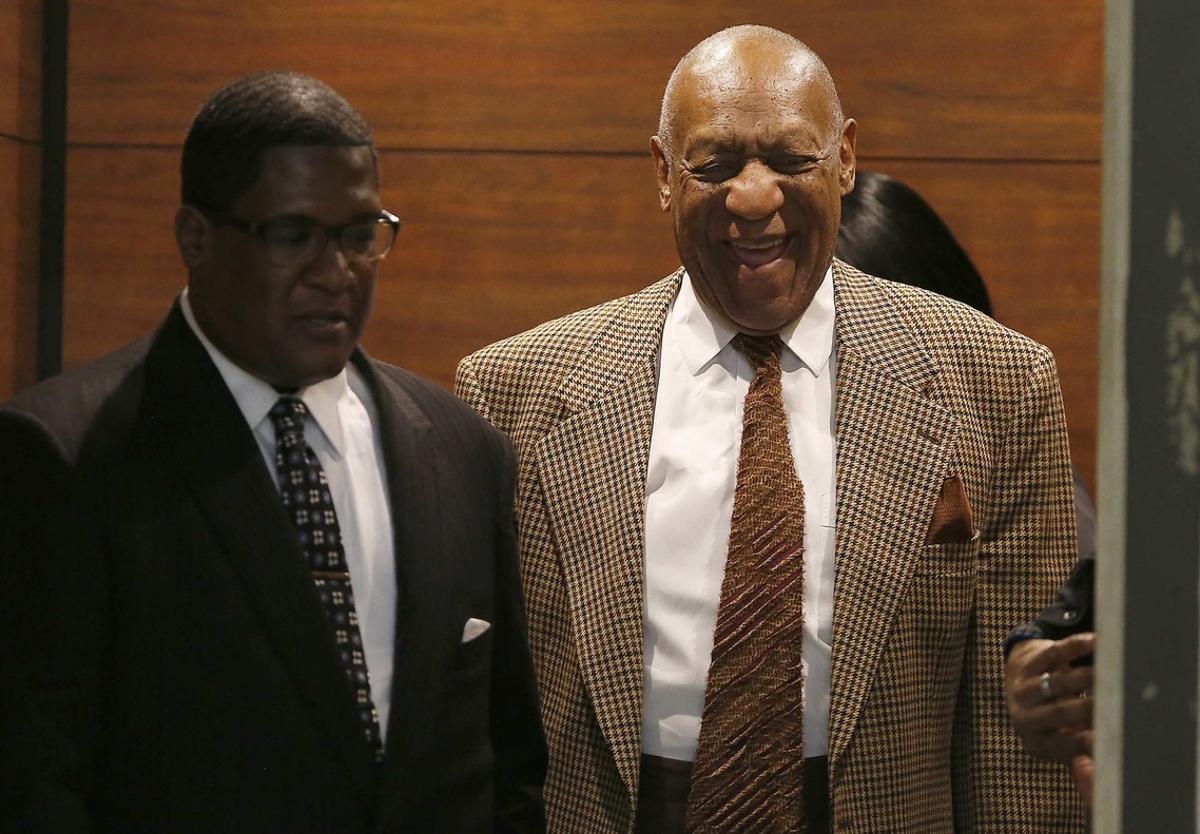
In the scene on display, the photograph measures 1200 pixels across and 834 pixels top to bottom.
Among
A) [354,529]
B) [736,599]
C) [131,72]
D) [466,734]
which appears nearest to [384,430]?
[354,529]

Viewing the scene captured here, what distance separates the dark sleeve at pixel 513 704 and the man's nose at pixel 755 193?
1.69 feet

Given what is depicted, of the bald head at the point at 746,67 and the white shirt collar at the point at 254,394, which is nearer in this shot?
the white shirt collar at the point at 254,394

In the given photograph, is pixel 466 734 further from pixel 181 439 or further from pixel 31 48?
pixel 31 48

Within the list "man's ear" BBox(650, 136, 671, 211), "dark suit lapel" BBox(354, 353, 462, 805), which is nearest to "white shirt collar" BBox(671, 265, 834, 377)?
"man's ear" BBox(650, 136, 671, 211)

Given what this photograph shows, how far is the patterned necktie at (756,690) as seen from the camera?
1926 millimetres

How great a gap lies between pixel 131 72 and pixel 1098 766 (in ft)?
9.77

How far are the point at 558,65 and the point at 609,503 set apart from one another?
149 cm

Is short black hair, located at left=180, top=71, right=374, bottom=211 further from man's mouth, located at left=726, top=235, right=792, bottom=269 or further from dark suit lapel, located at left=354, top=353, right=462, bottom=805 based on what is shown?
man's mouth, located at left=726, top=235, right=792, bottom=269

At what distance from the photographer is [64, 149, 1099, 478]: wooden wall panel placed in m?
3.27

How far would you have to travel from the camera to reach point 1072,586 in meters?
1.38

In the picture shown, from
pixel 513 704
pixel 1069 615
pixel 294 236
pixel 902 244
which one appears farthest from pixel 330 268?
pixel 902 244

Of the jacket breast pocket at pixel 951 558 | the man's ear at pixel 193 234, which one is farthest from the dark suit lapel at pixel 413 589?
the jacket breast pocket at pixel 951 558

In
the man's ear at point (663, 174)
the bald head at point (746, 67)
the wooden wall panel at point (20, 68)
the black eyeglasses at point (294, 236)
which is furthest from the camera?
the wooden wall panel at point (20, 68)

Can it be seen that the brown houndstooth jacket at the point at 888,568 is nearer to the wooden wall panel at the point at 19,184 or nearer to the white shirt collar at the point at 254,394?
the white shirt collar at the point at 254,394
